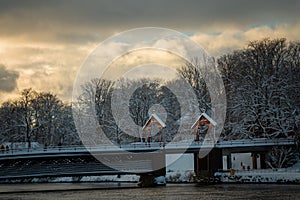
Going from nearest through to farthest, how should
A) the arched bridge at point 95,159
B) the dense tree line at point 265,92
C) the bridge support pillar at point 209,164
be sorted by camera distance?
1. the arched bridge at point 95,159
2. the bridge support pillar at point 209,164
3. the dense tree line at point 265,92

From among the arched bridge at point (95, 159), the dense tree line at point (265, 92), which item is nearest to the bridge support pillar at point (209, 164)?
the arched bridge at point (95, 159)

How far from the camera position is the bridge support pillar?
68688 mm

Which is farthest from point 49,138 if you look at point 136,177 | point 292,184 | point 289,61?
point 292,184

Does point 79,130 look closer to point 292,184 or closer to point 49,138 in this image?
point 49,138

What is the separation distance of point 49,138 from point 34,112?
588cm

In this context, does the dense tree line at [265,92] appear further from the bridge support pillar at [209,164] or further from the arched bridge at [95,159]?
the bridge support pillar at [209,164]

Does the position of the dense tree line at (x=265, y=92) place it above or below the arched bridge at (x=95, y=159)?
above

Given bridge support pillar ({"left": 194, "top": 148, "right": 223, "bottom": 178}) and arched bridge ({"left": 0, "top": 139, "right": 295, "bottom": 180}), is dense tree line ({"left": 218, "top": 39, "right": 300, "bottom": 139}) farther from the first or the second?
bridge support pillar ({"left": 194, "top": 148, "right": 223, "bottom": 178})

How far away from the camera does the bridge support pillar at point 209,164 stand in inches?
2704

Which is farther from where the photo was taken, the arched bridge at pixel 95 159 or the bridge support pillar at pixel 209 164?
the bridge support pillar at pixel 209 164

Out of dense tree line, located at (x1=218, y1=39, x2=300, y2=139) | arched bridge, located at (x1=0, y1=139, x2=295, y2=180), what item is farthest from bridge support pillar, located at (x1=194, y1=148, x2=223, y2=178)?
dense tree line, located at (x1=218, y1=39, x2=300, y2=139)

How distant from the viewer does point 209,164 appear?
68.8 m

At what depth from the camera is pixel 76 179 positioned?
3361 inches

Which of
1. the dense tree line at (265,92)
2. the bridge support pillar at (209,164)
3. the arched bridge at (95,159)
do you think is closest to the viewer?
the arched bridge at (95,159)
